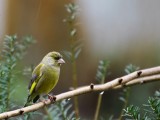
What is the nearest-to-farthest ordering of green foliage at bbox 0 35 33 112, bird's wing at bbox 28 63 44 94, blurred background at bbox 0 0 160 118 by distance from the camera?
green foliage at bbox 0 35 33 112, bird's wing at bbox 28 63 44 94, blurred background at bbox 0 0 160 118

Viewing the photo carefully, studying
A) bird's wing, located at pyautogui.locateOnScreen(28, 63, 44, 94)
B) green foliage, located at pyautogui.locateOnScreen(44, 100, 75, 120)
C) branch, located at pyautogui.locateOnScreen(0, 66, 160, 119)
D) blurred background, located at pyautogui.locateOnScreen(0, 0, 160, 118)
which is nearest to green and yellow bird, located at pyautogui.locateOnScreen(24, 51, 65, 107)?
bird's wing, located at pyautogui.locateOnScreen(28, 63, 44, 94)

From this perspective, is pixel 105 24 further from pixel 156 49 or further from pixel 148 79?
pixel 148 79

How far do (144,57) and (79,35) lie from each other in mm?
633

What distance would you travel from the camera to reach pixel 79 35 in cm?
429

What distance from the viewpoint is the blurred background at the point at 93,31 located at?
3.99 meters

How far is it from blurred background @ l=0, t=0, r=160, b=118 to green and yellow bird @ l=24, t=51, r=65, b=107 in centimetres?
207

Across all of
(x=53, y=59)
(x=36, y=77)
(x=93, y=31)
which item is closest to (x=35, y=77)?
(x=36, y=77)

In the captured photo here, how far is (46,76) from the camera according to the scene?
167cm

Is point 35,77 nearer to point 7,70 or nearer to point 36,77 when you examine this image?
point 36,77

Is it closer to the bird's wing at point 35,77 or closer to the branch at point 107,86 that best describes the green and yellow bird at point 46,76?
the bird's wing at point 35,77

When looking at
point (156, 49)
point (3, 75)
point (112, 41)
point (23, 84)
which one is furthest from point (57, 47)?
point (3, 75)

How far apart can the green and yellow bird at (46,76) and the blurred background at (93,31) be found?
2.07m

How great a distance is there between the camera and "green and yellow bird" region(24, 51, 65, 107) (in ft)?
5.28

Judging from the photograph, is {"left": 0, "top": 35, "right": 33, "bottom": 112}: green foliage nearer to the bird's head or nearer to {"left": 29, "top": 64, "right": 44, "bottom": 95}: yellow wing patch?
{"left": 29, "top": 64, "right": 44, "bottom": 95}: yellow wing patch
